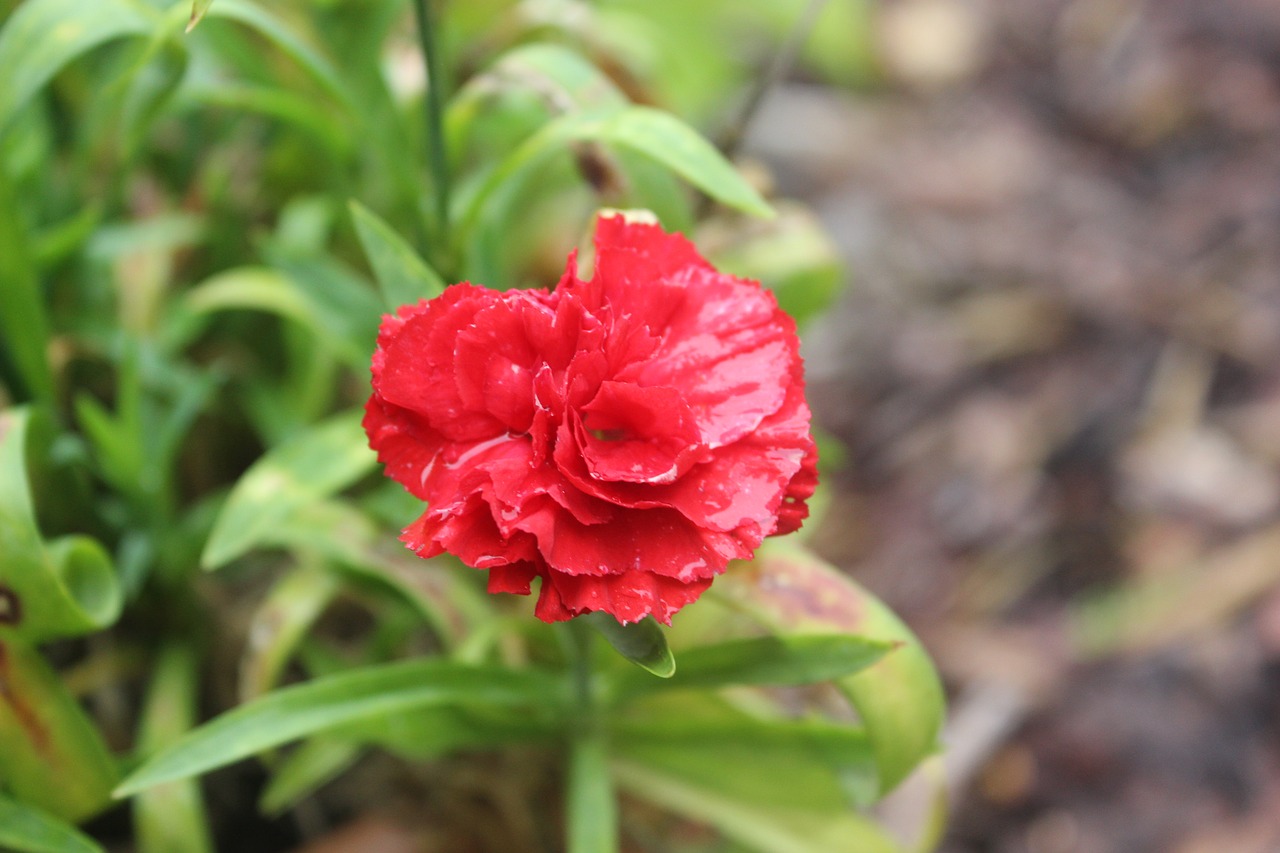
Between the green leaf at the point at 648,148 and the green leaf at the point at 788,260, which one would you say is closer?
the green leaf at the point at 648,148

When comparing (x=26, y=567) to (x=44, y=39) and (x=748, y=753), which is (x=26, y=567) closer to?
(x=44, y=39)

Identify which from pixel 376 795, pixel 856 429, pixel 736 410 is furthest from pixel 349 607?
pixel 856 429

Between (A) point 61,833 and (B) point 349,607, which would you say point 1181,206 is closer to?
(B) point 349,607

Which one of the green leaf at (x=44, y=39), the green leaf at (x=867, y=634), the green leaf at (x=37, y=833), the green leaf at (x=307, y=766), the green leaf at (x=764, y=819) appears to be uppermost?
the green leaf at (x=44, y=39)

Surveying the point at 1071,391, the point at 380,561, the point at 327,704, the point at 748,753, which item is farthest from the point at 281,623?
the point at 1071,391

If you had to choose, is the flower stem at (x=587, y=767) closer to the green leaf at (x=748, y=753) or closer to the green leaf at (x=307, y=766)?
the green leaf at (x=748, y=753)

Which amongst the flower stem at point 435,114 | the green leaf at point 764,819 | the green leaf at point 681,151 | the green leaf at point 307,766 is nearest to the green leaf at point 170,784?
the green leaf at point 307,766
